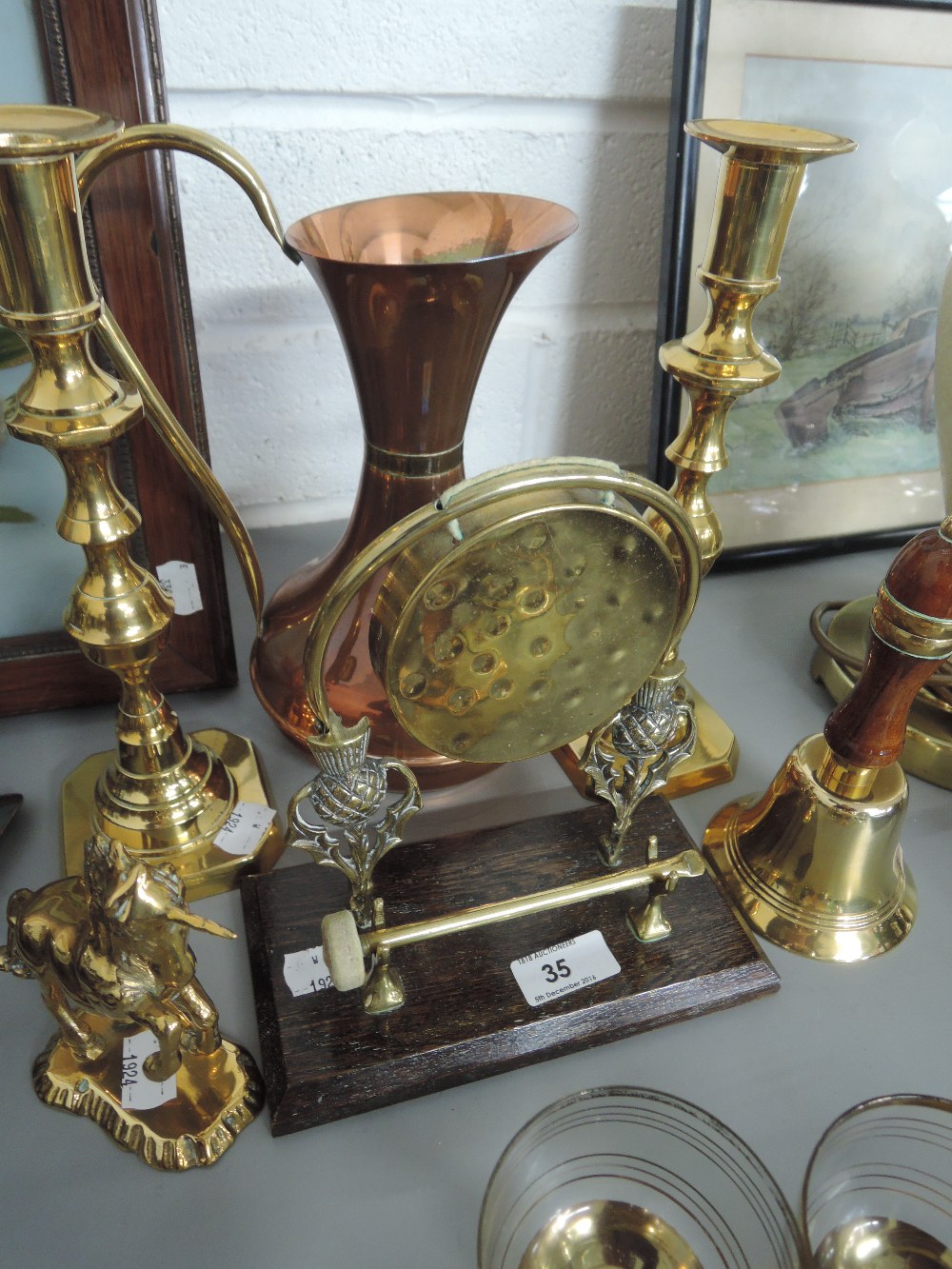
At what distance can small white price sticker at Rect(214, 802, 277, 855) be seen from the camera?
0.52 m

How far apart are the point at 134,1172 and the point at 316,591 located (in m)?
0.29


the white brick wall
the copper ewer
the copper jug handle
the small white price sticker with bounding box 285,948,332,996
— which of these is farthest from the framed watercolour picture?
the small white price sticker with bounding box 285,948,332,996

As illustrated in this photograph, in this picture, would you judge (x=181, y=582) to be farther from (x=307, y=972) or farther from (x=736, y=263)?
(x=736, y=263)

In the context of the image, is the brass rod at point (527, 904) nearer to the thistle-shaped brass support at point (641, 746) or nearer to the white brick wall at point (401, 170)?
the thistle-shaped brass support at point (641, 746)

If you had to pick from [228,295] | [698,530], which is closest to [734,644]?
[698,530]

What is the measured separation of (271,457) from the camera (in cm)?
74

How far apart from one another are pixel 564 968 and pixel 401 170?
1.73 feet

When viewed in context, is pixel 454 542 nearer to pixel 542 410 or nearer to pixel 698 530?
pixel 698 530

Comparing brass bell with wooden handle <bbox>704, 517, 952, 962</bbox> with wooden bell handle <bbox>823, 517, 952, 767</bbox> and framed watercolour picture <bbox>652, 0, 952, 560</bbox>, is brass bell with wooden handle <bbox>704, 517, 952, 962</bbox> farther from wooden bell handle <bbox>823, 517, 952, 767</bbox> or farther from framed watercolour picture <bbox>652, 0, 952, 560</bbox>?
framed watercolour picture <bbox>652, 0, 952, 560</bbox>

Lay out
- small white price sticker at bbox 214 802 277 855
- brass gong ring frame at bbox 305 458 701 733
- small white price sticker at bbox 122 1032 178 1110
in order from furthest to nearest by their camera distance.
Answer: small white price sticker at bbox 214 802 277 855
small white price sticker at bbox 122 1032 178 1110
brass gong ring frame at bbox 305 458 701 733

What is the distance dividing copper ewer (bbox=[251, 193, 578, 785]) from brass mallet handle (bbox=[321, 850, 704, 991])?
4.0 inches

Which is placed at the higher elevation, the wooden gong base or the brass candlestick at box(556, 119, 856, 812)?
the brass candlestick at box(556, 119, 856, 812)

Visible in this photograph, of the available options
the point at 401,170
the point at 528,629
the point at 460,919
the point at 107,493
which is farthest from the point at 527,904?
the point at 401,170

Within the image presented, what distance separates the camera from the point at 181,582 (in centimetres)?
57
